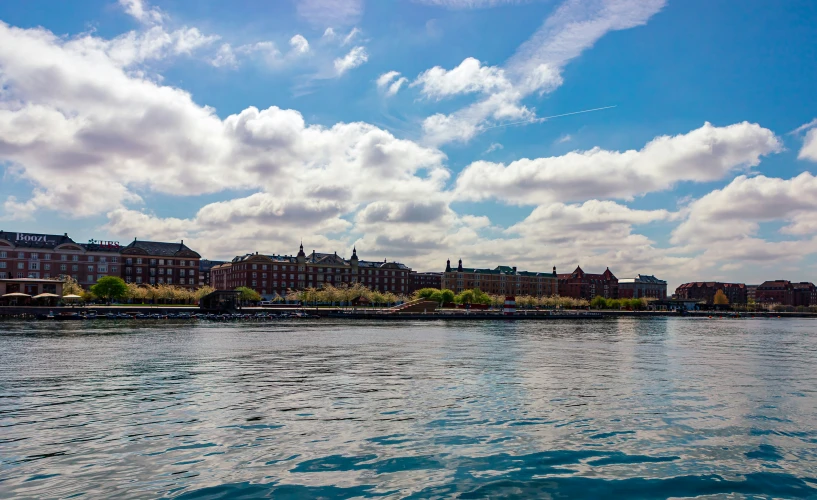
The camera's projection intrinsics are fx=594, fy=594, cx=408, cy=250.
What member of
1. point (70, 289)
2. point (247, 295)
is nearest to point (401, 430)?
point (70, 289)

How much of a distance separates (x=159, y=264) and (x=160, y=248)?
582 centimetres

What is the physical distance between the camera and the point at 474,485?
14.1 m

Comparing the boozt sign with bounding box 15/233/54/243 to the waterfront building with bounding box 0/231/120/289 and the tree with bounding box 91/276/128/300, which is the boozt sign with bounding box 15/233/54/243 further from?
the tree with bounding box 91/276/128/300

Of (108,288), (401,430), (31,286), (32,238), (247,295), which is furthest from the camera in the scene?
(247,295)

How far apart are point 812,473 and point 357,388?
61.1 ft

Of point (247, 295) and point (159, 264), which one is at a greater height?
point (159, 264)

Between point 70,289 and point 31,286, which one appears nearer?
point 31,286

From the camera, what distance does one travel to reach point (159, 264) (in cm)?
17050

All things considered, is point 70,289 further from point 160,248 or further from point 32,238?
point 160,248

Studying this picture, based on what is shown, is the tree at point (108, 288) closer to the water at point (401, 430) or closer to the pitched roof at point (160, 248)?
the pitched roof at point (160, 248)

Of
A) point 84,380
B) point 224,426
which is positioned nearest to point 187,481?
point 224,426

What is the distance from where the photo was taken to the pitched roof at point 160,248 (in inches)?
6624

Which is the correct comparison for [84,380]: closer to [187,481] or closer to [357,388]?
[357,388]

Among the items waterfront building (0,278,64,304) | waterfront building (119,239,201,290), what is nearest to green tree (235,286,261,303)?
waterfront building (119,239,201,290)
